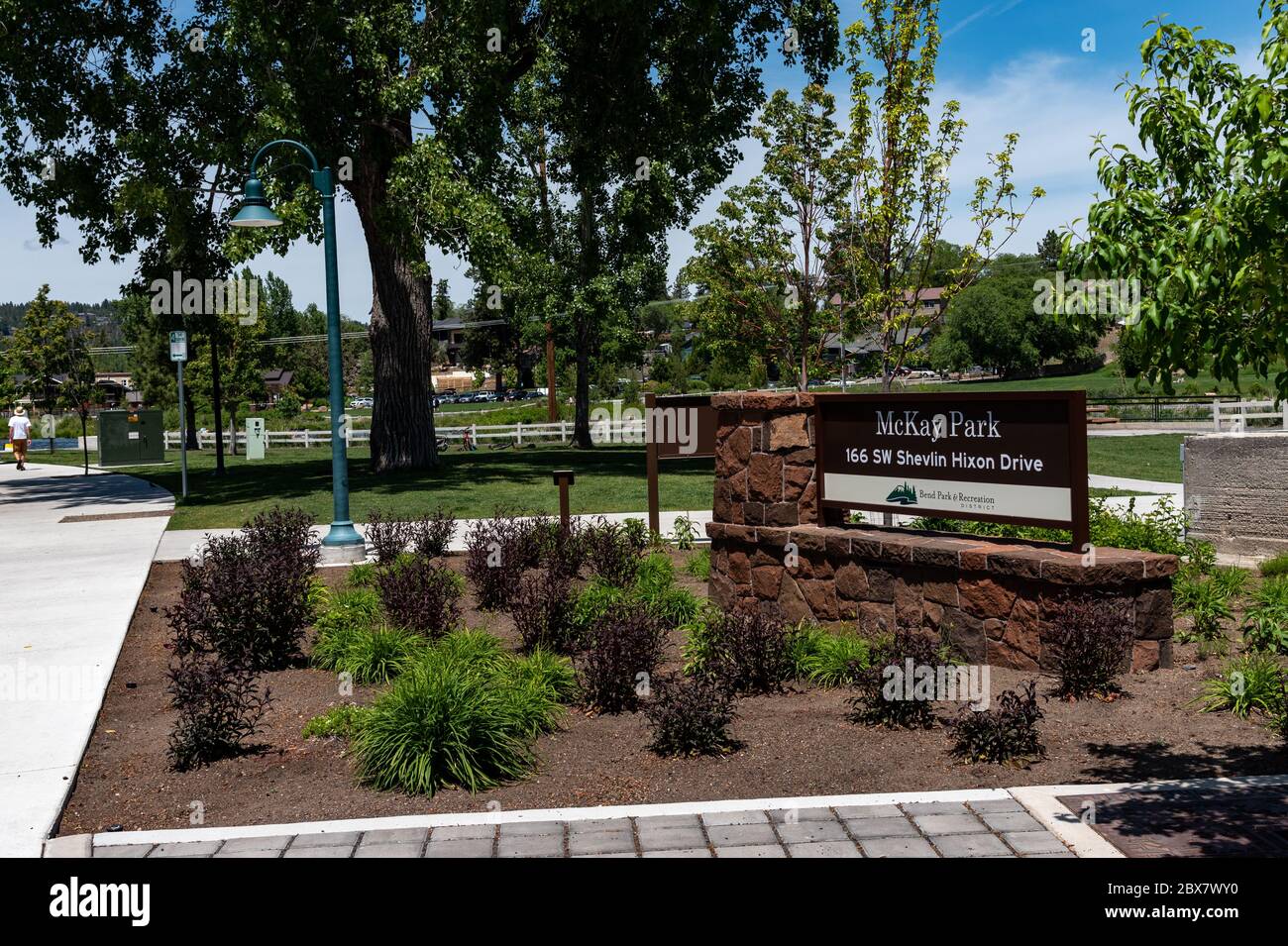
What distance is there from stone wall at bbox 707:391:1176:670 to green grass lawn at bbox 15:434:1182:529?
7.05 metres

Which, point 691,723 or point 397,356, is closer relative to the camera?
point 691,723

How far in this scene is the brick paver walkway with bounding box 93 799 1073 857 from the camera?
4.64 meters

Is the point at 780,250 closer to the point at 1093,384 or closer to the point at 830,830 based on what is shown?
the point at 830,830

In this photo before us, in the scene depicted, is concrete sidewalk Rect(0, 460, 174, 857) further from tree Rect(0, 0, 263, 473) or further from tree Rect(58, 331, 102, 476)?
tree Rect(58, 331, 102, 476)

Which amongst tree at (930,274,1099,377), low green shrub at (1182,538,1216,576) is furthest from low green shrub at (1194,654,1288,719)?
tree at (930,274,1099,377)

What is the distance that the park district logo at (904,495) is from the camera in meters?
8.45

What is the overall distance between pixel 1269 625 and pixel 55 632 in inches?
357

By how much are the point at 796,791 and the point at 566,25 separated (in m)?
20.0

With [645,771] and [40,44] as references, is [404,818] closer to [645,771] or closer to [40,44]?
[645,771]

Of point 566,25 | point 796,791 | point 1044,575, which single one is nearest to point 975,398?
point 1044,575

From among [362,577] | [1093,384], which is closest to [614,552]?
[362,577]

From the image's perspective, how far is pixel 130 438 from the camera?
95.6ft

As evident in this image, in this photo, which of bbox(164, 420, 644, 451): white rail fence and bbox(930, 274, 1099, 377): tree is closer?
bbox(164, 420, 644, 451): white rail fence
